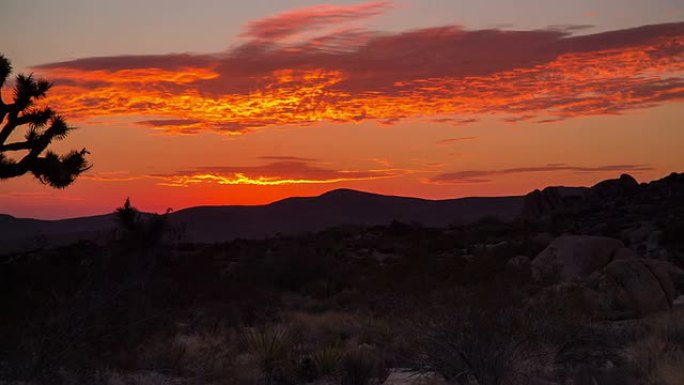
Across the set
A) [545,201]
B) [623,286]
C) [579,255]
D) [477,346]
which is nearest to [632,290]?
[623,286]

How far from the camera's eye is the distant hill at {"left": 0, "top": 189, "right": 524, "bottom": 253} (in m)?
118

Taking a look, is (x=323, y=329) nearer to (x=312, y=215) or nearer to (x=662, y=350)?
(x=662, y=350)

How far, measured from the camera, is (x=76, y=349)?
1060cm

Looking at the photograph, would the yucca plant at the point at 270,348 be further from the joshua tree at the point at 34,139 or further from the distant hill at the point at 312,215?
the distant hill at the point at 312,215

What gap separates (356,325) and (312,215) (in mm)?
108733

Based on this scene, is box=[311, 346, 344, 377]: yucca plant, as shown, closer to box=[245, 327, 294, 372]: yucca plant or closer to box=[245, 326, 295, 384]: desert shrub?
box=[245, 326, 295, 384]: desert shrub

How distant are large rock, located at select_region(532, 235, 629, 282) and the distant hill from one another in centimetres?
8931

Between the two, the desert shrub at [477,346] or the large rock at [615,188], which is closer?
the desert shrub at [477,346]

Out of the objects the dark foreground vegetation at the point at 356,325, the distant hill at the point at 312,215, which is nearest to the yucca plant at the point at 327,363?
the dark foreground vegetation at the point at 356,325

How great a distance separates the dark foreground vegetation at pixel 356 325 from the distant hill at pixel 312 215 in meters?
90.7

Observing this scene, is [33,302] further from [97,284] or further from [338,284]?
[338,284]

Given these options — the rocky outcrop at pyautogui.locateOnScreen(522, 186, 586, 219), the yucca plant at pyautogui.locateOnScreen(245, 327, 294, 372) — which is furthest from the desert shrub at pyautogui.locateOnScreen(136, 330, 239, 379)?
the rocky outcrop at pyautogui.locateOnScreen(522, 186, 586, 219)

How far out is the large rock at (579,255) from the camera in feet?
78.5

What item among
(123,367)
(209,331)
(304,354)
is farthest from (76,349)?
(209,331)
